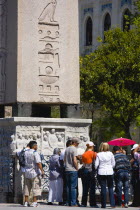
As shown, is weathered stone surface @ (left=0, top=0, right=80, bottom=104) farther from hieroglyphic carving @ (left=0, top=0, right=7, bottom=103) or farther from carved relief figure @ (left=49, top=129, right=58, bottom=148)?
carved relief figure @ (left=49, top=129, right=58, bottom=148)

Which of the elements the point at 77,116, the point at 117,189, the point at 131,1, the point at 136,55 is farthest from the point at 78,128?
the point at 131,1

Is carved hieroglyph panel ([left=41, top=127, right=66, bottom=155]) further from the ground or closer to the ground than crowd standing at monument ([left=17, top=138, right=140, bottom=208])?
further from the ground

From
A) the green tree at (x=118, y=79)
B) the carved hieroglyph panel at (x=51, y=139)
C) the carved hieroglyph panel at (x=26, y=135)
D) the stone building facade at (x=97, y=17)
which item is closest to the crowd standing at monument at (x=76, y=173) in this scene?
the carved hieroglyph panel at (x=51, y=139)

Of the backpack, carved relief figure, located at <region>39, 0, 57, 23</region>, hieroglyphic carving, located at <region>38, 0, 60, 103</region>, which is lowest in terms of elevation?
the backpack

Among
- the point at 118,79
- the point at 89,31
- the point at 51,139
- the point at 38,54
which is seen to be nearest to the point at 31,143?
the point at 51,139

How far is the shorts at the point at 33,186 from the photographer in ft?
67.5

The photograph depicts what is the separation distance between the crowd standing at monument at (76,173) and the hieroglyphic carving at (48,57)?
1321 millimetres

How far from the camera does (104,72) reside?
1708 inches

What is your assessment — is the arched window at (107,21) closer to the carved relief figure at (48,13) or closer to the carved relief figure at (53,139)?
the carved relief figure at (48,13)

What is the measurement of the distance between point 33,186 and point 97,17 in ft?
130

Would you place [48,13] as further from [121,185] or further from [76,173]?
[121,185]

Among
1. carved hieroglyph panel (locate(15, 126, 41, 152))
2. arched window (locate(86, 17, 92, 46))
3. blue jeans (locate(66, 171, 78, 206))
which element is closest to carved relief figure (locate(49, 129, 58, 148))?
carved hieroglyph panel (locate(15, 126, 41, 152))

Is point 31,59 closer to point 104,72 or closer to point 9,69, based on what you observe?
point 9,69

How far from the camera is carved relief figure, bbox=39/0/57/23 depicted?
21.6 meters
